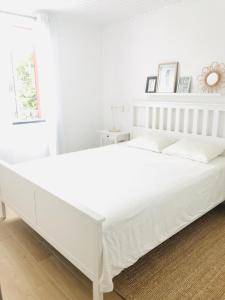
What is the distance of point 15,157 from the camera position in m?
3.56

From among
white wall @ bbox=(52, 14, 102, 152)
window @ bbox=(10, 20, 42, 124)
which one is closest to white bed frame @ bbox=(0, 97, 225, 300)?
white wall @ bbox=(52, 14, 102, 152)

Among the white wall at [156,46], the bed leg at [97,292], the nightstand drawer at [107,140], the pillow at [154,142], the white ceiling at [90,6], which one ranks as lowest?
the bed leg at [97,292]

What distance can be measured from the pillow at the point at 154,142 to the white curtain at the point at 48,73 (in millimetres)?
1194

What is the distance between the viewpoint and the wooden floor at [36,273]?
5.51 feet

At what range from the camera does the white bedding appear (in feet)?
5.19

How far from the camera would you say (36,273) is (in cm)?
187

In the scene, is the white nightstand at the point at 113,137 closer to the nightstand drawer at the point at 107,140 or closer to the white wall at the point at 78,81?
the nightstand drawer at the point at 107,140

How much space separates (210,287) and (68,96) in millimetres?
3156

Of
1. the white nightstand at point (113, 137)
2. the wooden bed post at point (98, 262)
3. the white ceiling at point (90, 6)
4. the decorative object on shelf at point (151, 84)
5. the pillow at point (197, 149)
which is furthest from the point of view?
the white nightstand at point (113, 137)

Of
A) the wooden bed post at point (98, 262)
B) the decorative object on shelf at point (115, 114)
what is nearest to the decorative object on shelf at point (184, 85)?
the decorative object on shelf at point (115, 114)

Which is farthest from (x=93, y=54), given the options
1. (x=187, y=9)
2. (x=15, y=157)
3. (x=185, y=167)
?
(x=185, y=167)

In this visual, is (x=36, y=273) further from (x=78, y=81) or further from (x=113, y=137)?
(x=78, y=81)

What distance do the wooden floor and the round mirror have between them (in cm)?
243

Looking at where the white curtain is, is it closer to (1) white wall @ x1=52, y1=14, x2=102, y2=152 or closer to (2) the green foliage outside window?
(1) white wall @ x1=52, y1=14, x2=102, y2=152
